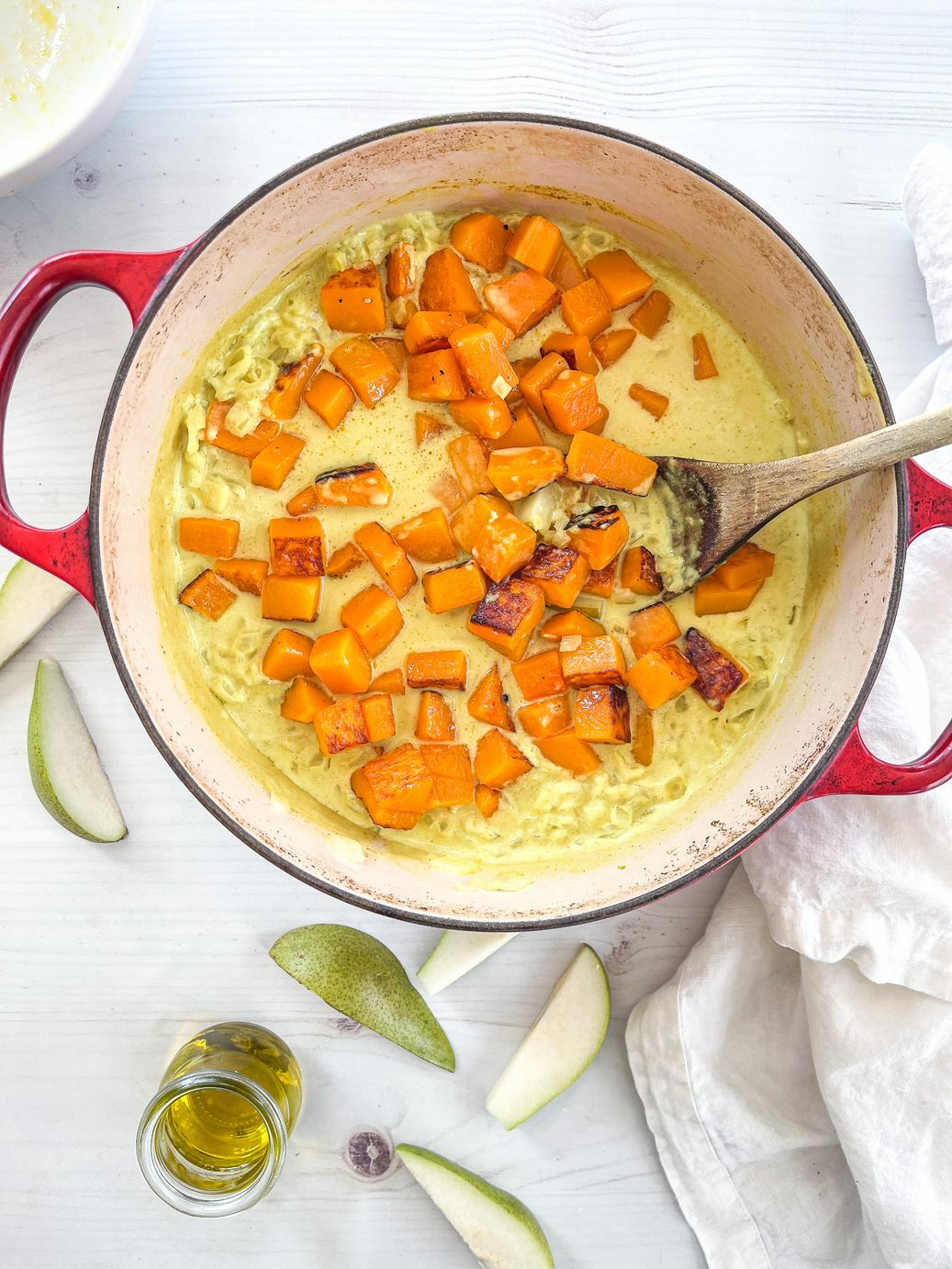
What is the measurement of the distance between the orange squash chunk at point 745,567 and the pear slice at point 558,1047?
85 cm

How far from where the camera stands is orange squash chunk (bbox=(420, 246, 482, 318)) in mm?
2141

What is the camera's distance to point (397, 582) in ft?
6.95

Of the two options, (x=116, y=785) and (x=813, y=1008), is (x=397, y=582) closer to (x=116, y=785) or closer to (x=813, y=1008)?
(x=116, y=785)

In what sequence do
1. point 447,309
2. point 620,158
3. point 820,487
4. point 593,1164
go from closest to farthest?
point 820,487 < point 620,158 < point 447,309 < point 593,1164

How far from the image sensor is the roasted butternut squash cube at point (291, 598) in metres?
2.10

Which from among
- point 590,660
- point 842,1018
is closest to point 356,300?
point 590,660

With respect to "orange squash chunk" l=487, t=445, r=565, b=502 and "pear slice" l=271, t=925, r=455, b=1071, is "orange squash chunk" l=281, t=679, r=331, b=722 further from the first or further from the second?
"orange squash chunk" l=487, t=445, r=565, b=502

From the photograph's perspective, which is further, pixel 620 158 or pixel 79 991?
pixel 79 991

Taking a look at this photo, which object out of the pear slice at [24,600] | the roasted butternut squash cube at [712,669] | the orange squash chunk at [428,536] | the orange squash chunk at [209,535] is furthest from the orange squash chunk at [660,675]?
the pear slice at [24,600]

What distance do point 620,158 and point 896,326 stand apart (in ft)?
2.41

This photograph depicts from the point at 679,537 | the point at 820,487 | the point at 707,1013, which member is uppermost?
the point at 820,487

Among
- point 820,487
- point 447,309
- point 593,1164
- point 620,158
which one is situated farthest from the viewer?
point 593,1164

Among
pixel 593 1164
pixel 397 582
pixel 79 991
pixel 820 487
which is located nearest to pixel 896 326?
pixel 820 487

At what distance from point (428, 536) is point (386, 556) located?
0.09 m
